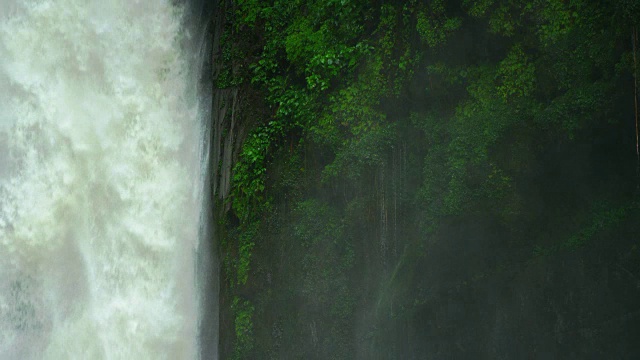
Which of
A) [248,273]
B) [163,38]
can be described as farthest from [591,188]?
[163,38]

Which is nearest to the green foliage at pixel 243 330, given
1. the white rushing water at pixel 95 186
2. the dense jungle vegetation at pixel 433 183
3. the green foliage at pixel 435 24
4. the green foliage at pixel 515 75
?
the dense jungle vegetation at pixel 433 183

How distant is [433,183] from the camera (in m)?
6.19

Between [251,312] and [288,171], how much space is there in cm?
159

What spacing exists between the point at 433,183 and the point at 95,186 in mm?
4314

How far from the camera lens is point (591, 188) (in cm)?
542

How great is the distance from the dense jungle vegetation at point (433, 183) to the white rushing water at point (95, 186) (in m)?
0.88

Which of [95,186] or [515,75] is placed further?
[95,186]

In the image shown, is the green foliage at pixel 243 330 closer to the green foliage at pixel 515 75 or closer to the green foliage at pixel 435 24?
the green foliage at pixel 435 24

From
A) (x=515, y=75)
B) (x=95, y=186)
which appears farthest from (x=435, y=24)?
(x=95, y=186)

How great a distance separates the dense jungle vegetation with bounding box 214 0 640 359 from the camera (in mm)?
5359

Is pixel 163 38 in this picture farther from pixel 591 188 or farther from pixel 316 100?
pixel 591 188

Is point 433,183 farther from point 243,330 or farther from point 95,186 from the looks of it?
point 95,186

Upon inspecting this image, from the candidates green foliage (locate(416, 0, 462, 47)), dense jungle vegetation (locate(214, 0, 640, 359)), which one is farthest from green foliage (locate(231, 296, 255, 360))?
green foliage (locate(416, 0, 462, 47))

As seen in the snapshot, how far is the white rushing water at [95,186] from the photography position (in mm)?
8211
